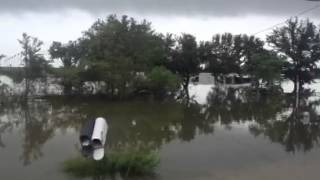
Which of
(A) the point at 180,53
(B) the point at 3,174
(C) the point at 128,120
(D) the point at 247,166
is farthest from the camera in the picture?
(A) the point at 180,53

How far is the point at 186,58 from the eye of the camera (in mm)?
36969

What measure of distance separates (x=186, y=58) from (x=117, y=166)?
27118 mm

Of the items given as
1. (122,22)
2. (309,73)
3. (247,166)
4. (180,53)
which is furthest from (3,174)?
(309,73)

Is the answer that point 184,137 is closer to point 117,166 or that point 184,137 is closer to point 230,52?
point 117,166

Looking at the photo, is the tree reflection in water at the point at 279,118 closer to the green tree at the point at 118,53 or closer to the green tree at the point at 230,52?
the green tree at the point at 118,53

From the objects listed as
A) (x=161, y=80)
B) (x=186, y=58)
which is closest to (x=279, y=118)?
(x=161, y=80)

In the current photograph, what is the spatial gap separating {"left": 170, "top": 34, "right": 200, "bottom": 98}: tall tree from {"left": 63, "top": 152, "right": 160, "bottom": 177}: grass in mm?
26487

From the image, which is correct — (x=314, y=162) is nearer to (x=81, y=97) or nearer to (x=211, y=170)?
(x=211, y=170)

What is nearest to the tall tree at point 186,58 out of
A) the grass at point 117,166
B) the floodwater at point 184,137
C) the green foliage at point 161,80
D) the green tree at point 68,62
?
the green foliage at point 161,80

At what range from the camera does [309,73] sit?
125 feet

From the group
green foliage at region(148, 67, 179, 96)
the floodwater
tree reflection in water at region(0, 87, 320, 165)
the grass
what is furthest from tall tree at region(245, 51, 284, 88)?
the grass

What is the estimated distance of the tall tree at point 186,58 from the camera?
37094mm

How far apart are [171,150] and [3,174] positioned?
196 inches

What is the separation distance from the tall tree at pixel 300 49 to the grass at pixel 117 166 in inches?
1162
